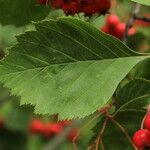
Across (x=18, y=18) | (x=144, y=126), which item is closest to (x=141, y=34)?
(x=18, y=18)

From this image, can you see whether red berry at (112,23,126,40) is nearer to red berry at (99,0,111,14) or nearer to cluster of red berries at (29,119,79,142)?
red berry at (99,0,111,14)

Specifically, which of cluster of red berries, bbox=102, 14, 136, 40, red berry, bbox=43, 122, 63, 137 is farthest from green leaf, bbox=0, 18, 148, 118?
red berry, bbox=43, 122, 63, 137

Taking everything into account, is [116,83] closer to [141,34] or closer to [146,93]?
[146,93]

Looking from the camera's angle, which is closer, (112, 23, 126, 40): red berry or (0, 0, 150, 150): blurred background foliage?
(0, 0, 150, 150): blurred background foliage

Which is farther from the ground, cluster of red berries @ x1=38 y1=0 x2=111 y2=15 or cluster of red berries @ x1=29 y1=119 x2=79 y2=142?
cluster of red berries @ x1=38 y1=0 x2=111 y2=15

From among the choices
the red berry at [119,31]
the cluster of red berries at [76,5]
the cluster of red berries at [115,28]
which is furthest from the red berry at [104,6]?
the red berry at [119,31]
